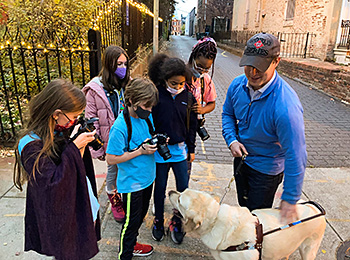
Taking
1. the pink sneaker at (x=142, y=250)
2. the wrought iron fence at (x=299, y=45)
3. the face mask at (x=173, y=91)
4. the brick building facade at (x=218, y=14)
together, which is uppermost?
the brick building facade at (x=218, y=14)

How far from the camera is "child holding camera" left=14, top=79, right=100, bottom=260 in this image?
5.62ft

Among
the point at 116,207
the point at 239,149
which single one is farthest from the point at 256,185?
the point at 116,207

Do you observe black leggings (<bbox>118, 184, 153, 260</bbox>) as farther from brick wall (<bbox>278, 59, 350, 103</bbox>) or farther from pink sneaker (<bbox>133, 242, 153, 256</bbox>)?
brick wall (<bbox>278, 59, 350, 103</bbox>)

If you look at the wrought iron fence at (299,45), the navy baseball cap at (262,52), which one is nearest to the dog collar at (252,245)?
the navy baseball cap at (262,52)

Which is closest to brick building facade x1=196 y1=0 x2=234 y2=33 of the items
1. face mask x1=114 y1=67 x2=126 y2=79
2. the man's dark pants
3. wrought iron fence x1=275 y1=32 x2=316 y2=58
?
wrought iron fence x1=275 y1=32 x2=316 y2=58

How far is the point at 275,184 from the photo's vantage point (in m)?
2.43

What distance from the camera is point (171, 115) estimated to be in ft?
8.45

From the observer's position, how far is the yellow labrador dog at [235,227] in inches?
79.6

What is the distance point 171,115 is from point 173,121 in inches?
2.5

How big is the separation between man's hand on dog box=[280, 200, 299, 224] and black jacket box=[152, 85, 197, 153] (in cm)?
110

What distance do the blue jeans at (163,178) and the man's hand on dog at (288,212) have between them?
105cm

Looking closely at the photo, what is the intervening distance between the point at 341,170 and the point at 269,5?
20.3 metres

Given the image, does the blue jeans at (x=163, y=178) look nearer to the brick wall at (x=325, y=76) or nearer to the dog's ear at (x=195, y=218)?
the dog's ear at (x=195, y=218)

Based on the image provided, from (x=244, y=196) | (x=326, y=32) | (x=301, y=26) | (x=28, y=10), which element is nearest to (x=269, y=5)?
(x=301, y=26)
